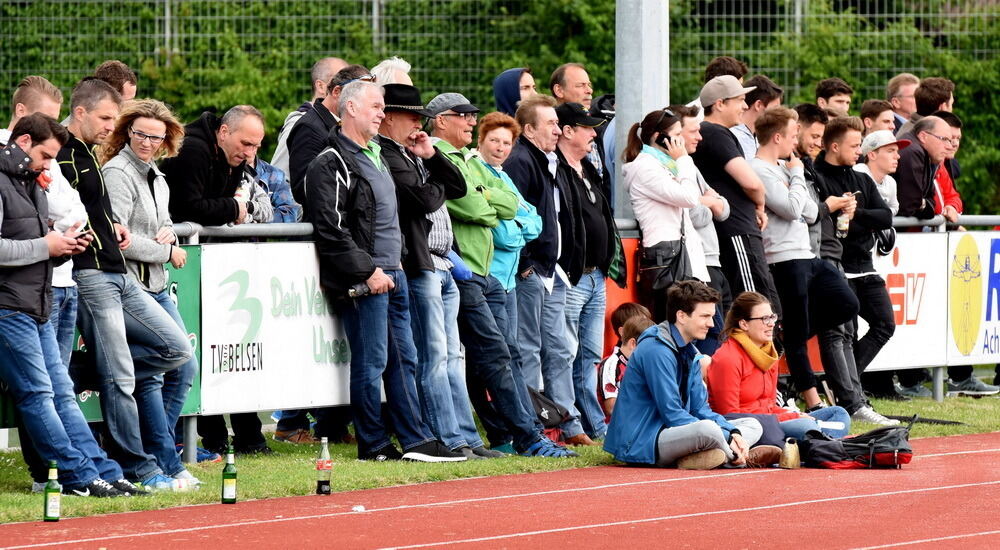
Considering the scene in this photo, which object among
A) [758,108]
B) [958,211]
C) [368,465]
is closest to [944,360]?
[958,211]

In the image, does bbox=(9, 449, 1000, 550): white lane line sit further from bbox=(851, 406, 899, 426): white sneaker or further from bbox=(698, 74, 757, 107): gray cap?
bbox=(698, 74, 757, 107): gray cap

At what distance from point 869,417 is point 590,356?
2.33 m

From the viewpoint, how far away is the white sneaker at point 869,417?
45.9ft

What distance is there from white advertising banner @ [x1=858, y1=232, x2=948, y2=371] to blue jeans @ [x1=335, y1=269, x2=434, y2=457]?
5123mm

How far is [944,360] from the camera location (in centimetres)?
1608

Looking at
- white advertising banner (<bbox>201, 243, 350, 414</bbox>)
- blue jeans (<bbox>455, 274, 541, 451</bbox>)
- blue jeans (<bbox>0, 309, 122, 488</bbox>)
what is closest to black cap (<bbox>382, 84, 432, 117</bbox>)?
white advertising banner (<bbox>201, 243, 350, 414</bbox>)

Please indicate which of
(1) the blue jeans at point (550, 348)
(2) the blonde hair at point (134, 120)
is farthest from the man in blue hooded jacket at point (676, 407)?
(2) the blonde hair at point (134, 120)

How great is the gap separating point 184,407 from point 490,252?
216 centimetres

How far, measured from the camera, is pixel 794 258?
A: 14.1m

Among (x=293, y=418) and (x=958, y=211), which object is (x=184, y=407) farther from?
(x=958, y=211)

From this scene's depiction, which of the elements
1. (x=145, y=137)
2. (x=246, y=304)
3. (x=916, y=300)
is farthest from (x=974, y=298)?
(x=145, y=137)

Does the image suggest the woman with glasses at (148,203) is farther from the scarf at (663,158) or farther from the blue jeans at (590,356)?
the scarf at (663,158)

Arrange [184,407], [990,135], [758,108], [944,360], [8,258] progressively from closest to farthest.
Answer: [8,258] < [184,407] < [758,108] < [944,360] < [990,135]

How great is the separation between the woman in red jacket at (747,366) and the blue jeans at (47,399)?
394 centimetres
